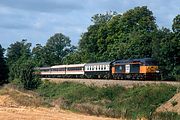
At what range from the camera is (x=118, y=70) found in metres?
63.7

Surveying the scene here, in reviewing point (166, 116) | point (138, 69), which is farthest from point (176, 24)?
point (166, 116)

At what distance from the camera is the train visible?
56987mm

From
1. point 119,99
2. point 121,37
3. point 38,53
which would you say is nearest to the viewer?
point 119,99

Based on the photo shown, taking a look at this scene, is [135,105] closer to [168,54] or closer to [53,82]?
[168,54]

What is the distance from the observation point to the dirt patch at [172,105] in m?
39.7

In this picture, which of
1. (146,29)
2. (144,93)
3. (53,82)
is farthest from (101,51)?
(144,93)

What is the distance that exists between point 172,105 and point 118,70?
23.0 metres

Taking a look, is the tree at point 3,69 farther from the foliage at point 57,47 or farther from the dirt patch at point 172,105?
the foliage at point 57,47

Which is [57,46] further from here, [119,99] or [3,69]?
[119,99]

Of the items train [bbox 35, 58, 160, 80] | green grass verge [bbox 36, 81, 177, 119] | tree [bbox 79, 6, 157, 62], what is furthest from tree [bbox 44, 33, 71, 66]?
green grass verge [bbox 36, 81, 177, 119]

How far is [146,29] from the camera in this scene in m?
96.6

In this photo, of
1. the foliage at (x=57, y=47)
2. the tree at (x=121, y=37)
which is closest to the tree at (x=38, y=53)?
the foliage at (x=57, y=47)

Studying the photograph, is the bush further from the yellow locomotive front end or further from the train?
the train

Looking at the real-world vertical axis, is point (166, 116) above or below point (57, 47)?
below
